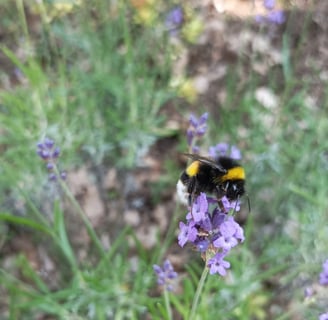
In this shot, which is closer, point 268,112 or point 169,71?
point 268,112

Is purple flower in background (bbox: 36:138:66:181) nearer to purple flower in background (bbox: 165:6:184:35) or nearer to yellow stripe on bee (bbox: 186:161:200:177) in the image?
yellow stripe on bee (bbox: 186:161:200:177)

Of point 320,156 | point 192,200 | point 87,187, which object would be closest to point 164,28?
point 87,187

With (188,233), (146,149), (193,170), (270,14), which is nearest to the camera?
(188,233)

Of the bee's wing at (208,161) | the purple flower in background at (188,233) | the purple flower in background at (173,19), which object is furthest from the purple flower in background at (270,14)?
the purple flower in background at (188,233)

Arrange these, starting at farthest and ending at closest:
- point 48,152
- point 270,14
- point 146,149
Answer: point 146,149, point 270,14, point 48,152

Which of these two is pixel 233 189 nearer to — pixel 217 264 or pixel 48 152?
pixel 217 264

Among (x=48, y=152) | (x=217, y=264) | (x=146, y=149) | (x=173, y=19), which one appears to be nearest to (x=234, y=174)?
(x=217, y=264)

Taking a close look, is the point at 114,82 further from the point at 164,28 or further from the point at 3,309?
the point at 3,309
